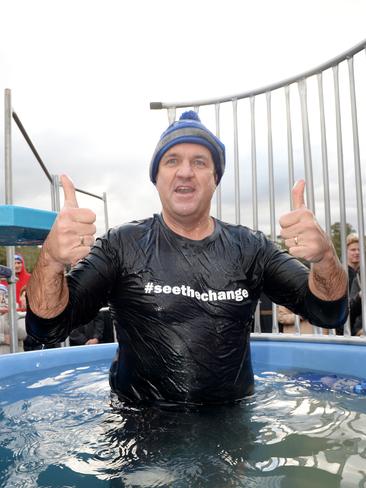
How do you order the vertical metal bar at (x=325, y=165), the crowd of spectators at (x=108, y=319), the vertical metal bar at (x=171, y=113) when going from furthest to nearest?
the vertical metal bar at (x=171, y=113) < the crowd of spectators at (x=108, y=319) < the vertical metal bar at (x=325, y=165)

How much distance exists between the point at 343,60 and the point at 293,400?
6.89ft

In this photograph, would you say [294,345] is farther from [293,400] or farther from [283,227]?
[283,227]

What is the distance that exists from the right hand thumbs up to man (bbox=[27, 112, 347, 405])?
0.30 m

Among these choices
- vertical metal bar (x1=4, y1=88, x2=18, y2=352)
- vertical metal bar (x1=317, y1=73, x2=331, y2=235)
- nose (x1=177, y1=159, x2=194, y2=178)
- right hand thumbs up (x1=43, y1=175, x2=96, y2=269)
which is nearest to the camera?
right hand thumbs up (x1=43, y1=175, x2=96, y2=269)

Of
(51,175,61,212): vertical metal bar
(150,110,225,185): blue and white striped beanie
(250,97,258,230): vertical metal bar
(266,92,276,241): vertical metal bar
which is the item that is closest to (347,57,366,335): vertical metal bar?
(266,92,276,241): vertical metal bar

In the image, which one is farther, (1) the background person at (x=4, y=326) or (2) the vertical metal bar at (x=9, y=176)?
(1) the background person at (x=4, y=326)

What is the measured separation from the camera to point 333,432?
5.54 feet

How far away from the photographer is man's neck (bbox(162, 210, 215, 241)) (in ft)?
6.92

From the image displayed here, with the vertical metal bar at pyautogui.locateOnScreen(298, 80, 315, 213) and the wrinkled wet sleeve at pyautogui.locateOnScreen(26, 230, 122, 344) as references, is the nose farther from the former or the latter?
the vertical metal bar at pyautogui.locateOnScreen(298, 80, 315, 213)

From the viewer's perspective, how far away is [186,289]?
1.93 metres

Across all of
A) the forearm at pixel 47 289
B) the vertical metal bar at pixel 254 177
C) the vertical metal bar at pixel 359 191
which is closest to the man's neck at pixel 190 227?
the forearm at pixel 47 289

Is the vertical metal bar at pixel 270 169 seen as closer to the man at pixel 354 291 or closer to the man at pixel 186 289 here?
the man at pixel 354 291

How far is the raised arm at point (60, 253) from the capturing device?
4.59 ft

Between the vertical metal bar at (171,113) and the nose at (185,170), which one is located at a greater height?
the vertical metal bar at (171,113)
